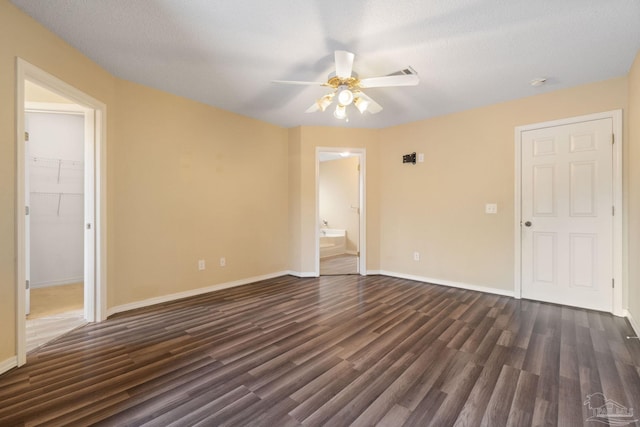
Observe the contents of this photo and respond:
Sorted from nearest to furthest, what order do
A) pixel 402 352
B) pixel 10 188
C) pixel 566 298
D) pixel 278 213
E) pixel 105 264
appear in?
1. pixel 10 188
2. pixel 402 352
3. pixel 105 264
4. pixel 566 298
5. pixel 278 213

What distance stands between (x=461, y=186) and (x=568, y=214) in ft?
3.92

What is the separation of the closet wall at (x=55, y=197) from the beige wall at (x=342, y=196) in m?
5.31

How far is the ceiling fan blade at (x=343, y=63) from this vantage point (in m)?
2.10

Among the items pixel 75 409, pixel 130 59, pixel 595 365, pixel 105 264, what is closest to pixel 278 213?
pixel 105 264

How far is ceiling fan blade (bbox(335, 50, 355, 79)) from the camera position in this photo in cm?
210

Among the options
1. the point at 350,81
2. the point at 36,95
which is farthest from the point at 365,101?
the point at 36,95

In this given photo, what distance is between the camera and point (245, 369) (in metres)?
1.88

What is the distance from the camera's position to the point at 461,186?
12.6 ft

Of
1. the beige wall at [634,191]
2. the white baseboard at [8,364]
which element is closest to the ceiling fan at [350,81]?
the beige wall at [634,191]

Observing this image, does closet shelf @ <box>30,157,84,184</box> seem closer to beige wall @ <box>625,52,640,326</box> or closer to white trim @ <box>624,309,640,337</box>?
beige wall @ <box>625,52,640,326</box>

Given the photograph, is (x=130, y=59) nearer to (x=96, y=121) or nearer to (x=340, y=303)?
(x=96, y=121)

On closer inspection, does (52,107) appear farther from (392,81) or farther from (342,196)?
(342,196)

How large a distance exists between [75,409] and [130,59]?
9.16 feet

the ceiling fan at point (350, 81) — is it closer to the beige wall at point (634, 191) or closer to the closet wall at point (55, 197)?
the beige wall at point (634, 191)
